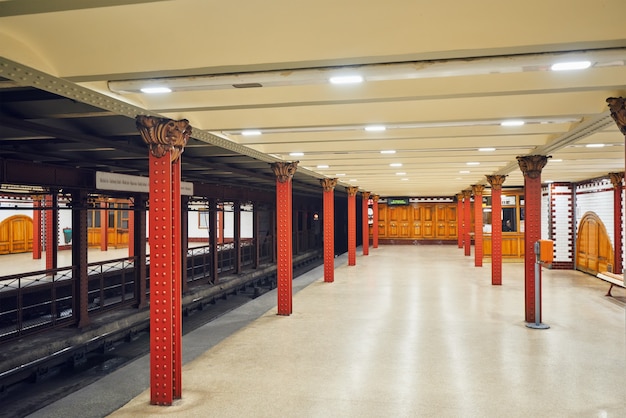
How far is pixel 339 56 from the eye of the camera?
327cm

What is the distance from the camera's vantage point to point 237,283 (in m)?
15.3

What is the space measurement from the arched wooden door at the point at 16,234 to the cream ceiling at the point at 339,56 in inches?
850

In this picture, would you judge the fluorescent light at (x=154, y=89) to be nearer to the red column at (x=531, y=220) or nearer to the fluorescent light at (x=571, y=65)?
the fluorescent light at (x=571, y=65)

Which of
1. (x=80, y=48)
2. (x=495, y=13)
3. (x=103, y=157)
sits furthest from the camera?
(x=103, y=157)

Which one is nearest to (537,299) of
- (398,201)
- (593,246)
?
(593,246)

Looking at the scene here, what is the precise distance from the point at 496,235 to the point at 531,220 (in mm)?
4993

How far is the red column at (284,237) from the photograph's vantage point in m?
8.95

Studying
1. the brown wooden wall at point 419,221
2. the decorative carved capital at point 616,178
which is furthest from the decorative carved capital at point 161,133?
the brown wooden wall at point 419,221

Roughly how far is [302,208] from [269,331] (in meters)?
16.4

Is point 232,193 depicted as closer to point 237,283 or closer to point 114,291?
point 237,283

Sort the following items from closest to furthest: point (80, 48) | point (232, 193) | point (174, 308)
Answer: point (80, 48) → point (174, 308) → point (232, 193)

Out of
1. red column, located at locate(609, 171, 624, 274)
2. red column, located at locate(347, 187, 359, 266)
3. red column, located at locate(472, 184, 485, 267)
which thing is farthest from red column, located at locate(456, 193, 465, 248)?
red column, located at locate(609, 171, 624, 274)

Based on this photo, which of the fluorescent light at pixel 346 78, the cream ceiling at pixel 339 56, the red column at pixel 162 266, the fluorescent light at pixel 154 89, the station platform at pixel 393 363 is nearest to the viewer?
the cream ceiling at pixel 339 56

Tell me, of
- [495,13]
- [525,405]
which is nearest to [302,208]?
[525,405]
